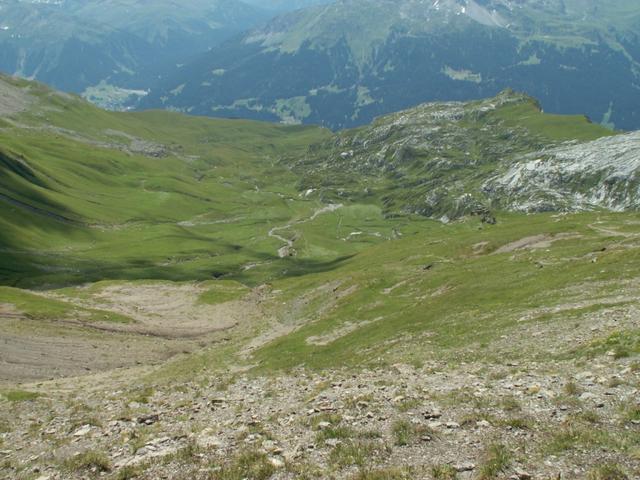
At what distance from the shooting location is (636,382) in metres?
25.8

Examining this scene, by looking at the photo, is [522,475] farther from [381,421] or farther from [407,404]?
[407,404]

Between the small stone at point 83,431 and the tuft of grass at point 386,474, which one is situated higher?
the tuft of grass at point 386,474

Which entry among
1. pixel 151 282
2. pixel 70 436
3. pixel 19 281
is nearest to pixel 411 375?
pixel 70 436

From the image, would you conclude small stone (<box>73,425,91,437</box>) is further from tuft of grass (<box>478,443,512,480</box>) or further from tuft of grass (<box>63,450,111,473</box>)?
tuft of grass (<box>478,443,512,480</box>)

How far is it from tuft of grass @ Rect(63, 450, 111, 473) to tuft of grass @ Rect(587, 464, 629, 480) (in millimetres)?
20260

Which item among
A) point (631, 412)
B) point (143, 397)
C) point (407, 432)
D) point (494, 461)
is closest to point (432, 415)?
point (407, 432)

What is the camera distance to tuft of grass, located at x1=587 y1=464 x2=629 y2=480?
17.8 m

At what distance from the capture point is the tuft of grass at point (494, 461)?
19.2m

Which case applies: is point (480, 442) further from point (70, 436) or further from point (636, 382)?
point (70, 436)

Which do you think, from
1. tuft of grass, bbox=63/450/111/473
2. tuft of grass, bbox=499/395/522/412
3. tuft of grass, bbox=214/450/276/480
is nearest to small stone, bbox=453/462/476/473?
tuft of grass, bbox=499/395/522/412

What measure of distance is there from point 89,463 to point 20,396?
2678 centimetres

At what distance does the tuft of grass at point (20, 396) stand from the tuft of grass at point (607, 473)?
44.4 m

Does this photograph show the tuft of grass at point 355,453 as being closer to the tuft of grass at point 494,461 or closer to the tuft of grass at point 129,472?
the tuft of grass at point 494,461

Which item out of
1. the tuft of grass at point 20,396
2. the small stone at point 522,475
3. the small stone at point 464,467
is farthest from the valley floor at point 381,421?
the tuft of grass at point 20,396
